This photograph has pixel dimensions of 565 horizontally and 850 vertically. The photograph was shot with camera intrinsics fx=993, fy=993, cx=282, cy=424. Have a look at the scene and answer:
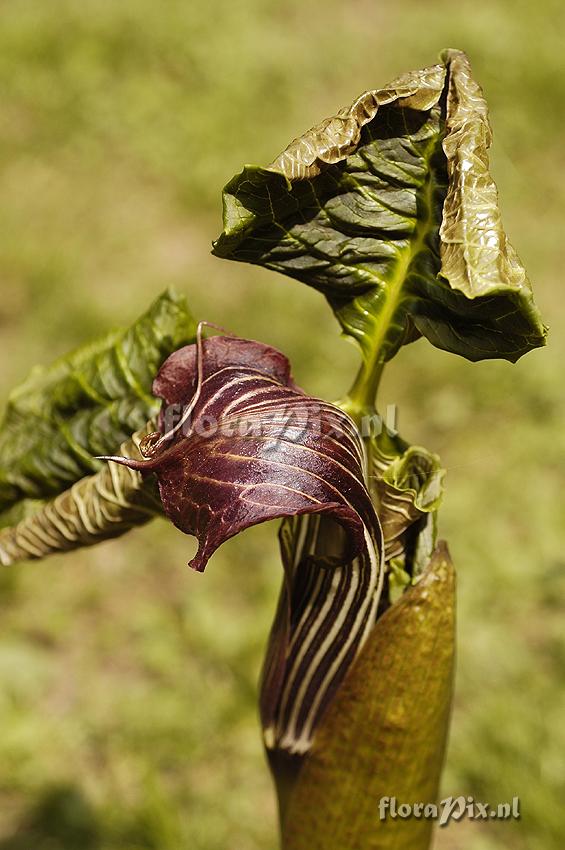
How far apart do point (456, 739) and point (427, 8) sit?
Result: 349 centimetres

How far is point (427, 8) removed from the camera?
14.8 ft

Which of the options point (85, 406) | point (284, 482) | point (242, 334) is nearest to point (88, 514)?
point (85, 406)

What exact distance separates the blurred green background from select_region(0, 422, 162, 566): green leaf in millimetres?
594

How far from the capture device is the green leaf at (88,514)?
105 centimetres

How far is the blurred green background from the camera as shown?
211cm

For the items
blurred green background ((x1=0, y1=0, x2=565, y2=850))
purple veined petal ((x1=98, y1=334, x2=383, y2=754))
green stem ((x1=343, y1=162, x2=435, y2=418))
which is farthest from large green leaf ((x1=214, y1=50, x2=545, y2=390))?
blurred green background ((x1=0, y1=0, x2=565, y2=850))

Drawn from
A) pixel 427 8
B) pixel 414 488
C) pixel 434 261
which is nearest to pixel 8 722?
pixel 414 488

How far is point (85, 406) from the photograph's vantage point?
1239 mm

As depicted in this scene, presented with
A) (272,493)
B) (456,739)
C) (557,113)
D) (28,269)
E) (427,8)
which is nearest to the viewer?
(272,493)

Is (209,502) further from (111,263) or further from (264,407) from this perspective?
(111,263)

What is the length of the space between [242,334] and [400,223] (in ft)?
7.12

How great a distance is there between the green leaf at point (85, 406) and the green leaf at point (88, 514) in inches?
1.5

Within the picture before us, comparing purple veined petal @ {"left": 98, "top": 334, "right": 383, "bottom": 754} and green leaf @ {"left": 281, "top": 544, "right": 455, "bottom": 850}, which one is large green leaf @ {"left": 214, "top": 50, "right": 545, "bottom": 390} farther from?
green leaf @ {"left": 281, "top": 544, "right": 455, "bottom": 850}

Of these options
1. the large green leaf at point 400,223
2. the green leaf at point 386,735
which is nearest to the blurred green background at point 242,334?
the green leaf at point 386,735
